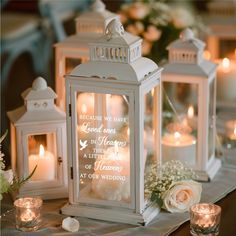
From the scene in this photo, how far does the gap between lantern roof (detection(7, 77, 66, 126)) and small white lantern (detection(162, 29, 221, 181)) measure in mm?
366

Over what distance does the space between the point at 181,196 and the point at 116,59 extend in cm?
42

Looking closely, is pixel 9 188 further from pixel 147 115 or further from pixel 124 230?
pixel 147 115

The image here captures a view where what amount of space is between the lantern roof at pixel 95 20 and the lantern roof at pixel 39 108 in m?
0.39

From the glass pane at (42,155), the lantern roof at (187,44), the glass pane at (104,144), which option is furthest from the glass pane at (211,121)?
the glass pane at (42,155)

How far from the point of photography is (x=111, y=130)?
1878 mm

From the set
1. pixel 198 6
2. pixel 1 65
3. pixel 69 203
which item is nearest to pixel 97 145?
pixel 69 203

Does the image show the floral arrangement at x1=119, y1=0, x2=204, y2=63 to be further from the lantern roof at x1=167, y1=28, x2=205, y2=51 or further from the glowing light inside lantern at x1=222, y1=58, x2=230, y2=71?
the lantern roof at x1=167, y1=28, x2=205, y2=51

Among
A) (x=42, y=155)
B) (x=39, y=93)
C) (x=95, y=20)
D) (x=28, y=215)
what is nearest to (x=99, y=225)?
(x=28, y=215)

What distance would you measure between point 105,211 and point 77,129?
0.76 ft

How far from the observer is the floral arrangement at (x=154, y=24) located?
118 inches

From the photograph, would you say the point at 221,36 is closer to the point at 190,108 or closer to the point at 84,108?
the point at 190,108

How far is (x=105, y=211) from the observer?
1.92m

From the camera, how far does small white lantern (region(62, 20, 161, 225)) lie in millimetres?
1840

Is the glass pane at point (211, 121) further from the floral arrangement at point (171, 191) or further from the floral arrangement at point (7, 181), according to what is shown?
the floral arrangement at point (7, 181)
